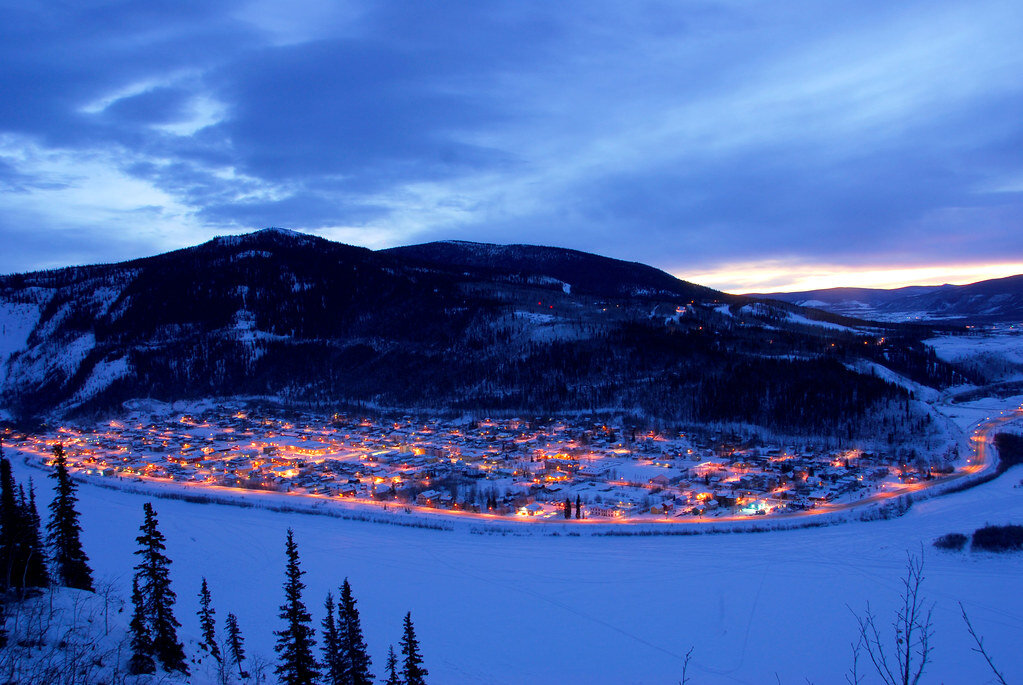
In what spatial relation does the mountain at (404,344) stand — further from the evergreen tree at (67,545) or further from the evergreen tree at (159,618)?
the evergreen tree at (159,618)

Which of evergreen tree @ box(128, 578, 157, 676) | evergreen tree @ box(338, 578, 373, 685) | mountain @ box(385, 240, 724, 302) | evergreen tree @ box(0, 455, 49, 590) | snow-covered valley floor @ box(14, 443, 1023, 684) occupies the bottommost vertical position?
snow-covered valley floor @ box(14, 443, 1023, 684)

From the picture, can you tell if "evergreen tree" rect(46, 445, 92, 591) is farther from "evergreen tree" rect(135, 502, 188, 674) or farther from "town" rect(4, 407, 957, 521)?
"town" rect(4, 407, 957, 521)

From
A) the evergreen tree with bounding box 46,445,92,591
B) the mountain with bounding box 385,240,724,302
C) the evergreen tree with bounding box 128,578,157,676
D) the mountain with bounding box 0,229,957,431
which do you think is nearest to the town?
the mountain with bounding box 0,229,957,431

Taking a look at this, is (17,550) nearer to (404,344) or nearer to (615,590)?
(615,590)

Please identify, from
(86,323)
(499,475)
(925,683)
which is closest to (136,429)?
(499,475)

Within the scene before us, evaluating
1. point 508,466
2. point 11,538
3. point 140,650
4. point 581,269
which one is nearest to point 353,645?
point 140,650

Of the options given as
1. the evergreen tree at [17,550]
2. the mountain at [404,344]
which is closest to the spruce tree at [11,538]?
the evergreen tree at [17,550]

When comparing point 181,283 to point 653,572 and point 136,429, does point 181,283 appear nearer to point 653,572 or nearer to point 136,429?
point 136,429
